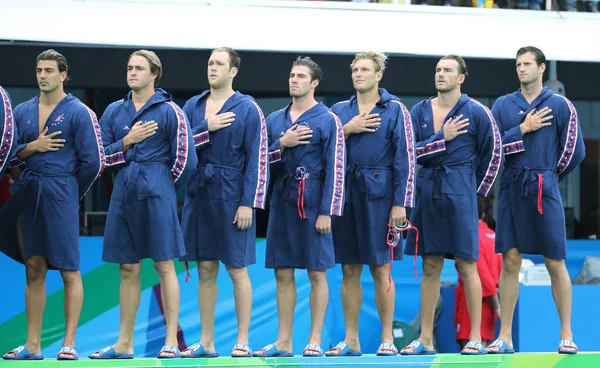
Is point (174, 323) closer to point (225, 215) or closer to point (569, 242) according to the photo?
point (225, 215)

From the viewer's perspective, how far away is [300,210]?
747 cm

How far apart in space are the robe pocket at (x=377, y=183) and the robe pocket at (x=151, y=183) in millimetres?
1352

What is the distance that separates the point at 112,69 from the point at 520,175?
4.59 m

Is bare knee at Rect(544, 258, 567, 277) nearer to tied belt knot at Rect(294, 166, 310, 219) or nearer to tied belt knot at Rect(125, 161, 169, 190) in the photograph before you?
tied belt knot at Rect(294, 166, 310, 219)

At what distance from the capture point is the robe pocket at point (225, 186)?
7367 mm

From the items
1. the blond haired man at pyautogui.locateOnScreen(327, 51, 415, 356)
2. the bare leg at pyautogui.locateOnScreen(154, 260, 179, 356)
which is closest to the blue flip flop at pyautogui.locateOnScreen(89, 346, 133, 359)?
the bare leg at pyautogui.locateOnScreen(154, 260, 179, 356)

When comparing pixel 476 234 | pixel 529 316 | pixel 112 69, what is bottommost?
pixel 529 316

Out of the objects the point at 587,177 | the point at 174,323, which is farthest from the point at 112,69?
the point at 587,177

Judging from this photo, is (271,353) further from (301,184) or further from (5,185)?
(5,185)

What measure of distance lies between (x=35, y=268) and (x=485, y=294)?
14.1 ft

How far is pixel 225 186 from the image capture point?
737cm

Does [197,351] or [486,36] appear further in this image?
[486,36]

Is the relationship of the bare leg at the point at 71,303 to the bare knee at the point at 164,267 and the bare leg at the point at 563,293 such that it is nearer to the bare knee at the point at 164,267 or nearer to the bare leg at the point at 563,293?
the bare knee at the point at 164,267

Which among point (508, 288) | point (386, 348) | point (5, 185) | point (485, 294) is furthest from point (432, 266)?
point (5, 185)
